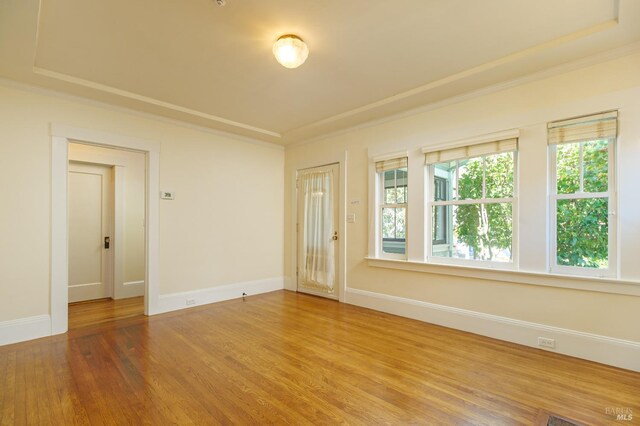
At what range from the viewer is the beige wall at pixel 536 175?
2.69 m

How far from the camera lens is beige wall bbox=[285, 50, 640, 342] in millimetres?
2686

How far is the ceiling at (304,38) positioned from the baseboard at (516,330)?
2.55m

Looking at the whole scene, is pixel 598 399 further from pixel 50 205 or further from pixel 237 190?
pixel 50 205

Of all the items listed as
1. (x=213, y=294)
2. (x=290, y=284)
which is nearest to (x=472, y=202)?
(x=290, y=284)

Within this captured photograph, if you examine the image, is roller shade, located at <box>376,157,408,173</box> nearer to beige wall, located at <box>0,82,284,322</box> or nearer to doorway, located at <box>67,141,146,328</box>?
beige wall, located at <box>0,82,284,322</box>

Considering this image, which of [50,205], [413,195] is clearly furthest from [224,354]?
[413,195]

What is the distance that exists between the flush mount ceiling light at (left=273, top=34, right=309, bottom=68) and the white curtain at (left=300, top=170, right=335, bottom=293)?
2.65 metres

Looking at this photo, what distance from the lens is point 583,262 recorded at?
2.96 meters

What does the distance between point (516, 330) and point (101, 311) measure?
17.5 feet

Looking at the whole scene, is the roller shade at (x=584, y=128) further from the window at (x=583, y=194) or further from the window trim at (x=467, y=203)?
the window trim at (x=467, y=203)

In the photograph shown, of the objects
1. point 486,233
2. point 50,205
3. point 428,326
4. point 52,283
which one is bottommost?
point 428,326

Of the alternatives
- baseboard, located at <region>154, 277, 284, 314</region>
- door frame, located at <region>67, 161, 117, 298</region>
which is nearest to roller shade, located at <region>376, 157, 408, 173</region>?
baseboard, located at <region>154, 277, 284, 314</region>

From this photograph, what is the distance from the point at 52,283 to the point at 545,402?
4818mm
